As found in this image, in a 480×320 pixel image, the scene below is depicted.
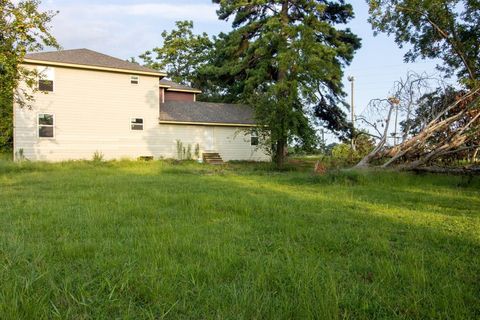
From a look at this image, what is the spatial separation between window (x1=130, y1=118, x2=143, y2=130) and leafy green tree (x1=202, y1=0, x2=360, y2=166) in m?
6.38

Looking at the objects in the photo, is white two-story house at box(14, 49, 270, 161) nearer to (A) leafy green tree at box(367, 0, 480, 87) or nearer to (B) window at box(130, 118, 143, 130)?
(B) window at box(130, 118, 143, 130)

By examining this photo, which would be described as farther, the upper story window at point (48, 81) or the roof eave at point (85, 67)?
the upper story window at point (48, 81)

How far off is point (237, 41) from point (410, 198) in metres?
18.8

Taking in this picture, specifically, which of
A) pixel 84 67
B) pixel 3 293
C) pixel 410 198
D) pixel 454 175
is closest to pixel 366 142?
pixel 454 175

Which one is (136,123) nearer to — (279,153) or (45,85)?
(45,85)

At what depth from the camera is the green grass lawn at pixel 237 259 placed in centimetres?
284

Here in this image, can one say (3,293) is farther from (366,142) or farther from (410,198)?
(366,142)

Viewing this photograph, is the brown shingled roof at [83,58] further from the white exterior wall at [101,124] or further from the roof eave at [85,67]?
the white exterior wall at [101,124]

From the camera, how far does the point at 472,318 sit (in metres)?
2.70

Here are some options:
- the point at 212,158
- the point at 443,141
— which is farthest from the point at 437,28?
the point at 212,158

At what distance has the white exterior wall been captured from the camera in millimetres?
20891

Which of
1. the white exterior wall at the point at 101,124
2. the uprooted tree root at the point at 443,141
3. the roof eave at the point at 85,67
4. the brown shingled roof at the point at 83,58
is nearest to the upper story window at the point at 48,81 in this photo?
the white exterior wall at the point at 101,124

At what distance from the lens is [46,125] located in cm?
2106

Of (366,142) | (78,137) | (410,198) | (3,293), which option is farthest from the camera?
(78,137)
